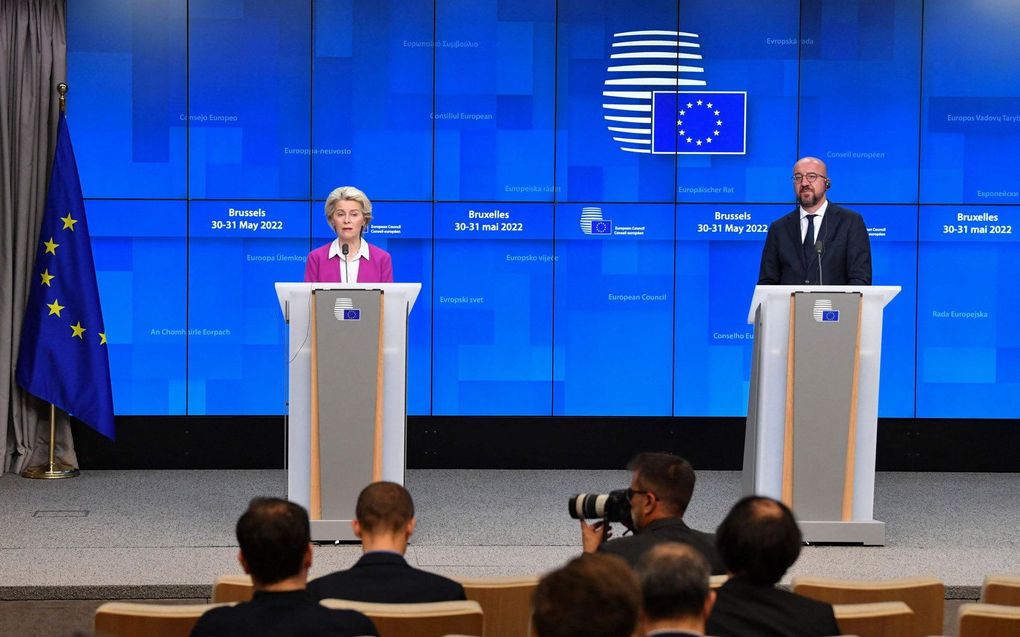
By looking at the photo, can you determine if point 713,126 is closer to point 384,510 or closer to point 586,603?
point 384,510

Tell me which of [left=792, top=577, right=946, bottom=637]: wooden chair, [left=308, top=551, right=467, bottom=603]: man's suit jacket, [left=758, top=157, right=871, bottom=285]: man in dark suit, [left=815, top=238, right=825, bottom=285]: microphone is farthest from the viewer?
[left=758, top=157, right=871, bottom=285]: man in dark suit

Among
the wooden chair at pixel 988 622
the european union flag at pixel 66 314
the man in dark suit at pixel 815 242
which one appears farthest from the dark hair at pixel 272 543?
the european union flag at pixel 66 314

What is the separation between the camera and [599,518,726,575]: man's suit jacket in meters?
3.57

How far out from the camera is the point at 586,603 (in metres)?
2.31

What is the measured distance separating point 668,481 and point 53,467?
5.08m

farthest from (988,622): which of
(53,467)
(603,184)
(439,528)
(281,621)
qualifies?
(53,467)

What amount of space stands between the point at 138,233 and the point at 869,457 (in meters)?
4.51

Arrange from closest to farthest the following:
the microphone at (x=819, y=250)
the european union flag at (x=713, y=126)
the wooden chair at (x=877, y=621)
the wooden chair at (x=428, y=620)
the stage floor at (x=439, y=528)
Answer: the wooden chair at (x=428, y=620) → the wooden chair at (x=877, y=621) → the stage floor at (x=439, y=528) → the microphone at (x=819, y=250) → the european union flag at (x=713, y=126)

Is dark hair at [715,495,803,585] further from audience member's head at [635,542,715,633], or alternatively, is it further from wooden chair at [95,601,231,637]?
wooden chair at [95,601,231,637]

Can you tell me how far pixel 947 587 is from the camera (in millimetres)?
5371

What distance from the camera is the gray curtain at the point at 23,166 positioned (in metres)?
7.79

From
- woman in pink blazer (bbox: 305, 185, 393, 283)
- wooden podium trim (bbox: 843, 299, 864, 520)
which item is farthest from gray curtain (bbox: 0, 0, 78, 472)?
wooden podium trim (bbox: 843, 299, 864, 520)

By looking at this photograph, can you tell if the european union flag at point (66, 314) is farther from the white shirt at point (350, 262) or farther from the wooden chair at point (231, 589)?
the wooden chair at point (231, 589)

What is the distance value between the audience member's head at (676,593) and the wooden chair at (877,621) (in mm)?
563
